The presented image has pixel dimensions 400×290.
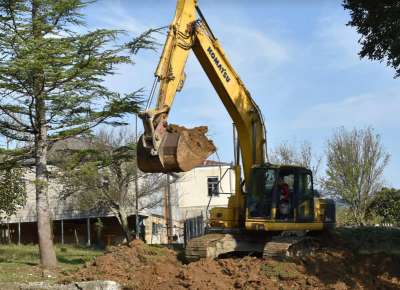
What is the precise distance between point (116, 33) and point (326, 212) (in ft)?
24.1

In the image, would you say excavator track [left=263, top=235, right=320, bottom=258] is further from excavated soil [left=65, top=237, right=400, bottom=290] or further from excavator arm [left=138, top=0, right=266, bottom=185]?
excavator arm [left=138, top=0, right=266, bottom=185]

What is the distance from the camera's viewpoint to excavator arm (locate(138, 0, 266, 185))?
41.2 feet

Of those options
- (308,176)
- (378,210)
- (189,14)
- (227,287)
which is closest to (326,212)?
(308,176)

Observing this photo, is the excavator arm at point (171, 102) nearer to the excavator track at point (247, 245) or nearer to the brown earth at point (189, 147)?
the brown earth at point (189, 147)

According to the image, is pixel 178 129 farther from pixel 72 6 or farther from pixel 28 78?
pixel 72 6

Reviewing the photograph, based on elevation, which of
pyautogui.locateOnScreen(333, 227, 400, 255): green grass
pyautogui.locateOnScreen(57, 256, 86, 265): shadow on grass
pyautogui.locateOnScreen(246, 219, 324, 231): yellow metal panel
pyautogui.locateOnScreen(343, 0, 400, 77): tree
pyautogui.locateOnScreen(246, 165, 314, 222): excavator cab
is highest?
pyautogui.locateOnScreen(343, 0, 400, 77): tree

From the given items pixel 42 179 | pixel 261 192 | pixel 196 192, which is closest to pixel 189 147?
pixel 261 192

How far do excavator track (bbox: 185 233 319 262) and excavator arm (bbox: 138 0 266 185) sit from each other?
1597mm

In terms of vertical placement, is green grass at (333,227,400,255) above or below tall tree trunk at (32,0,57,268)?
below

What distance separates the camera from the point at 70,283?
44.3ft

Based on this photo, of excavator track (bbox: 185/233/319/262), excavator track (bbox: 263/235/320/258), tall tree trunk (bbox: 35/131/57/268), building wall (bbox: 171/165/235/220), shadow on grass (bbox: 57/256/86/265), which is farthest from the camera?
building wall (bbox: 171/165/235/220)

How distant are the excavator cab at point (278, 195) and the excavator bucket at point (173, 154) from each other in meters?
2.97

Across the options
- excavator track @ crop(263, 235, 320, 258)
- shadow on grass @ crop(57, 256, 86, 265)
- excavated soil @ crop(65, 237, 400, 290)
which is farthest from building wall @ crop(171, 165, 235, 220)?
excavated soil @ crop(65, 237, 400, 290)

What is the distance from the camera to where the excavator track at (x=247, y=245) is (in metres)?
14.8
